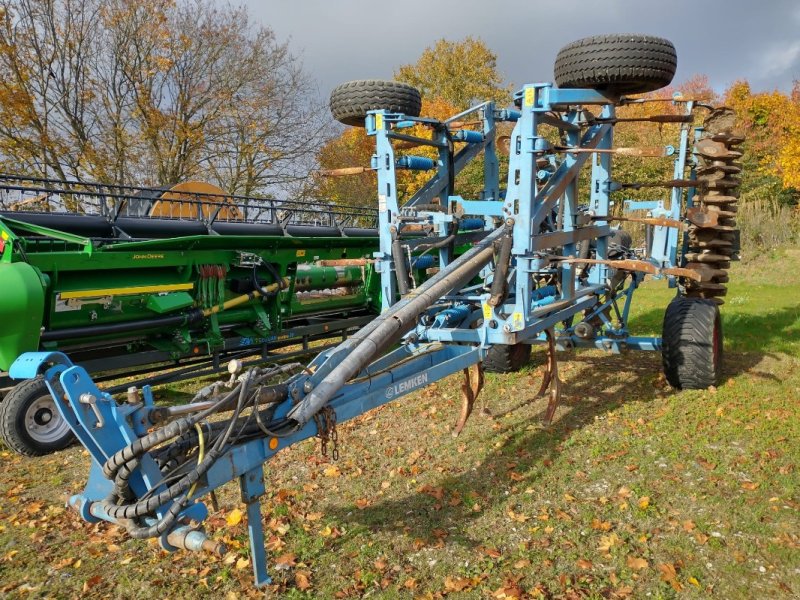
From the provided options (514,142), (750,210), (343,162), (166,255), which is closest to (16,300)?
(166,255)

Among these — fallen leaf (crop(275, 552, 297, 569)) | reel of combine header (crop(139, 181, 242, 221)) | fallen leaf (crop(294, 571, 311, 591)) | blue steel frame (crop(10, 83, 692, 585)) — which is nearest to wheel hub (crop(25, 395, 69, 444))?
blue steel frame (crop(10, 83, 692, 585))

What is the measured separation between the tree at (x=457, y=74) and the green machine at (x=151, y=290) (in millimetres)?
26270

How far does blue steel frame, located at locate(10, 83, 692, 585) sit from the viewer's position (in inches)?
121

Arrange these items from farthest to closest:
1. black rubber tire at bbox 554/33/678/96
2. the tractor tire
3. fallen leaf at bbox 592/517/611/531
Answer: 1. the tractor tire
2. black rubber tire at bbox 554/33/678/96
3. fallen leaf at bbox 592/517/611/531

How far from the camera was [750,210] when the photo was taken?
21.3 m

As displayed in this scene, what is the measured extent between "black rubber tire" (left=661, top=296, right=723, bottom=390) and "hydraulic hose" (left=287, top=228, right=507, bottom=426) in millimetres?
2862

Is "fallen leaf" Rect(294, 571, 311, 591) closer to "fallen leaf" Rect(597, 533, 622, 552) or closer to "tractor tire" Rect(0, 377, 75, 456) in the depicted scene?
"fallen leaf" Rect(597, 533, 622, 552)

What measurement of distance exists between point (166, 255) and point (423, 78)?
30886mm

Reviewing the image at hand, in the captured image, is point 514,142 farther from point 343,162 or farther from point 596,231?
point 343,162

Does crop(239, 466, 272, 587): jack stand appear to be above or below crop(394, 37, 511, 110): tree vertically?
below

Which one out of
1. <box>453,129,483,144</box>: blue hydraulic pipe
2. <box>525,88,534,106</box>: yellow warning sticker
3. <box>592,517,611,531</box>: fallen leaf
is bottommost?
<box>592,517,611,531</box>: fallen leaf

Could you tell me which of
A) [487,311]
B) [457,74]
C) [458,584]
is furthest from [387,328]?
[457,74]

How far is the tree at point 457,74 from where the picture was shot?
34.4m

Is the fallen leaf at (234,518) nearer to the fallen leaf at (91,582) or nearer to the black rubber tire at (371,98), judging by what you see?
the fallen leaf at (91,582)
